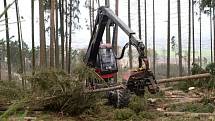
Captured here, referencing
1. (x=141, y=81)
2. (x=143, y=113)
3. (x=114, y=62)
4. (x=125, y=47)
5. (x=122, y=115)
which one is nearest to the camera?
(x=122, y=115)

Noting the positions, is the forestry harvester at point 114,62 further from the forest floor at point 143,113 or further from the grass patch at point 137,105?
the forest floor at point 143,113

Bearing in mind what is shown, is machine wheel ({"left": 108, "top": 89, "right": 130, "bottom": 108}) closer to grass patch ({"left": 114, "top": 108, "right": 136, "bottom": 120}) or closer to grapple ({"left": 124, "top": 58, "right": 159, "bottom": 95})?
grapple ({"left": 124, "top": 58, "right": 159, "bottom": 95})

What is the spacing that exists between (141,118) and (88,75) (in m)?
1.63

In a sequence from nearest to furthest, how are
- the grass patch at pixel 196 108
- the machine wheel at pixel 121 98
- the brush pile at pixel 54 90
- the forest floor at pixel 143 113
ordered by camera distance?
the forest floor at pixel 143 113
the brush pile at pixel 54 90
the grass patch at pixel 196 108
the machine wheel at pixel 121 98

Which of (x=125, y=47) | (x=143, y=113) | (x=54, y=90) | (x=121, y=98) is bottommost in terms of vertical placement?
(x=143, y=113)

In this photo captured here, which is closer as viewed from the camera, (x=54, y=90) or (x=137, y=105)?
(x=54, y=90)

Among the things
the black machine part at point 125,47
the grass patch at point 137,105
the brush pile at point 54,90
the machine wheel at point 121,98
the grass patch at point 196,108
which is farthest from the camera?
the machine wheel at point 121,98

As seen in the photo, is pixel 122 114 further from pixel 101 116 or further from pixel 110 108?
pixel 110 108

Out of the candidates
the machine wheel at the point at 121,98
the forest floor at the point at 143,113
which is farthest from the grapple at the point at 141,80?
the machine wheel at the point at 121,98

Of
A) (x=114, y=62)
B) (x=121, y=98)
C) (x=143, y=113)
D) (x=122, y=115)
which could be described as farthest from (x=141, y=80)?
(x=114, y=62)

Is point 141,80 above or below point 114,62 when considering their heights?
below

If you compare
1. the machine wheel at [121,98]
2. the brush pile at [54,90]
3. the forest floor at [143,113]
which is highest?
the brush pile at [54,90]

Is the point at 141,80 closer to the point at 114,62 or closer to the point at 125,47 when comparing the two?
the point at 125,47

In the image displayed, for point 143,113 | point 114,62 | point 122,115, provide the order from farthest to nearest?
point 114,62 < point 143,113 < point 122,115
